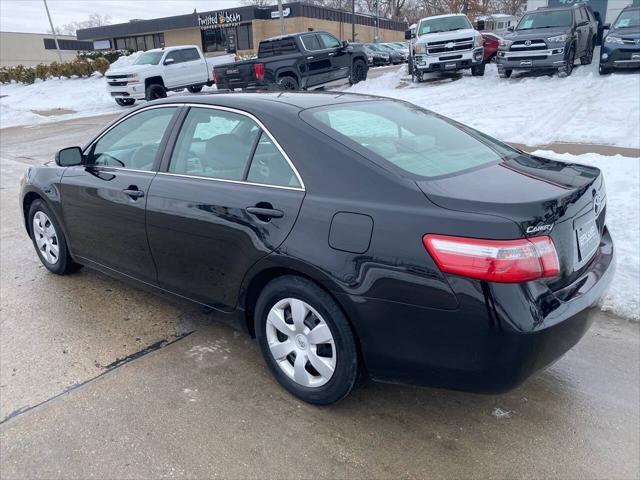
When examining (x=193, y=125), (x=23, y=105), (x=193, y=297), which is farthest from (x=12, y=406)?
(x=23, y=105)

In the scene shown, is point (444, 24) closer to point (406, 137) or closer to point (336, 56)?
point (336, 56)

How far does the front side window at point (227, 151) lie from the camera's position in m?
2.96

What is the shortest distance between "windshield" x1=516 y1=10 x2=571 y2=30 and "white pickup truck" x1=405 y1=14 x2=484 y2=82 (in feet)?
4.60

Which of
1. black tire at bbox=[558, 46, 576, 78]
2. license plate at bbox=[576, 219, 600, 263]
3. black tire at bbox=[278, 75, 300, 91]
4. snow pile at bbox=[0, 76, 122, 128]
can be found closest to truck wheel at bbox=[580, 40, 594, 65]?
black tire at bbox=[558, 46, 576, 78]

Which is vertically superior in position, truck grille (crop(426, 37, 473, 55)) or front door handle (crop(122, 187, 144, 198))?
truck grille (crop(426, 37, 473, 55))

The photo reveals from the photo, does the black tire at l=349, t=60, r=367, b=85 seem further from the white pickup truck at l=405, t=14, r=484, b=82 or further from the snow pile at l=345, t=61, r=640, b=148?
the white pickup truck at l=405, t=14, r=484, b=82

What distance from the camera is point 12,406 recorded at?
9.84ft

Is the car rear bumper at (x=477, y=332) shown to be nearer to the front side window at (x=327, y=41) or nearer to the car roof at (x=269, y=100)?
the car roof at (x=269, y=100)

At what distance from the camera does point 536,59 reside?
14367mm

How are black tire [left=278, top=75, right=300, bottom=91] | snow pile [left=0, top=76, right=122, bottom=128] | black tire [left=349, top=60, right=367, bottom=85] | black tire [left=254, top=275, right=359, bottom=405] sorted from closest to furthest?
black tire [left=254, top=275, right=359, bottom=405]
black tire [left=278, top=75, right=300, bottom=91]
black tire [left=349, top=60, right=367, bottom=85]
snow pile [left=0, top=76, right=122, bottom=128]

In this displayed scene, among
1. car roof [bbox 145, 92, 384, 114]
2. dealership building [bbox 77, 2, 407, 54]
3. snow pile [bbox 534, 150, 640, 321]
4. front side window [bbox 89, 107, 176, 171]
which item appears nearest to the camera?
car roof [bbox 145, 92, 384, 114]

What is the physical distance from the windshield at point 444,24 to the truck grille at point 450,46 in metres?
0.73

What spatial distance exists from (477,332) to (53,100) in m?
→ 28.6

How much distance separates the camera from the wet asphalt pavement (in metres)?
2.52
